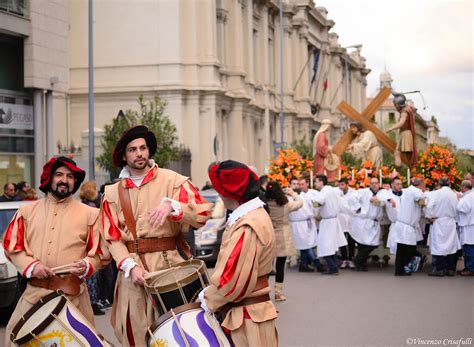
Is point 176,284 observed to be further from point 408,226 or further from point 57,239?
point 408,226

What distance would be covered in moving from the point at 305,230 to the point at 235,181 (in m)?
13.2

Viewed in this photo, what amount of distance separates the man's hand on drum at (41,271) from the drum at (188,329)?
1.29 meters

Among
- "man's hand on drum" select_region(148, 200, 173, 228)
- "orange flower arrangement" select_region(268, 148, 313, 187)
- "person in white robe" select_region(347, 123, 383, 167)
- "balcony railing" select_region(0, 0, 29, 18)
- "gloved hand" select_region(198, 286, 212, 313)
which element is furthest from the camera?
"person in white robe" select_region(347, 123, 383, 167)

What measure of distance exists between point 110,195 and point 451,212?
40.8ft

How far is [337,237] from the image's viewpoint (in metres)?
19.3

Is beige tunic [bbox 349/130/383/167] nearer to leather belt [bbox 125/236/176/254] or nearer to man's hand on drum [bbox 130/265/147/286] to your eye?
leather belt [bbox 125/236/176/254]

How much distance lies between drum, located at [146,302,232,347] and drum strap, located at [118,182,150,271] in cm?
99

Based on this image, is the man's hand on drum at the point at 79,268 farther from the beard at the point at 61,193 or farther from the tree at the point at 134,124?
the tree at the point at 134,124

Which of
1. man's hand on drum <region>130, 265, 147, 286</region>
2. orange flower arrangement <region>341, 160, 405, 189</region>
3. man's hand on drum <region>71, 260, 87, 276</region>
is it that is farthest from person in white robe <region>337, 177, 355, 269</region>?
man's hand on drum <region>130, 265, 147, 286</region>

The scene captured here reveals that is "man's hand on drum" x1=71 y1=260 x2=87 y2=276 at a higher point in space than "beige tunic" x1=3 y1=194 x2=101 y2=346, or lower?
lower

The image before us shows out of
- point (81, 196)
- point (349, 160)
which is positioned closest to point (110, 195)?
point (81, 196)

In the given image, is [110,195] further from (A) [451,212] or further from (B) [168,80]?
(B) [168,80]

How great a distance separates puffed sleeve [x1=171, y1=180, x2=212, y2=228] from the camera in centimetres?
736

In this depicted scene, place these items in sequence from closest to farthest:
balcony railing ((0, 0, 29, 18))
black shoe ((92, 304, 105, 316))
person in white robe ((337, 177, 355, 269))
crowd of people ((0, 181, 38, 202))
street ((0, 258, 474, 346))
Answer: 1. street ((0, 258, 474, 346))
2. black shoe ((92, 304, 105, 316))
3. crowd of people ((0, 181, 38, 202))
4. person in white robe ((337, 177, 355, 269))
5. balcony railing ((0, 0, 29, 18))
